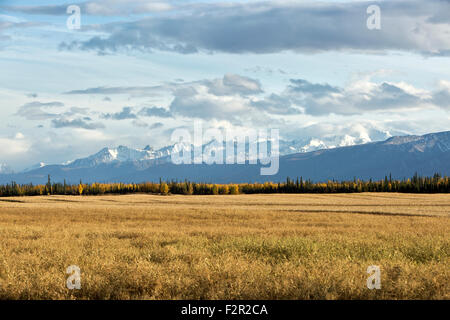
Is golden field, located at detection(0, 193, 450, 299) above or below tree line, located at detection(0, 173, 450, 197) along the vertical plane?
above

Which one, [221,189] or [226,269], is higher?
[226,269]

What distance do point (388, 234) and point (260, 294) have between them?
16.8 metres

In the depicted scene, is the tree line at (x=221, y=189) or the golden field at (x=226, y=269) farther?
the tree line at (x=221, y=189)

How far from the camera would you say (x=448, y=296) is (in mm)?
12914

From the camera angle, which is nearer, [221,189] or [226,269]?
[226,269]

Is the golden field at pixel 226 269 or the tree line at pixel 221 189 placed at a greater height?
the golden field at pixel 226 269

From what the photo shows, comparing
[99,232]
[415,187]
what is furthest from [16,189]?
[99,232]

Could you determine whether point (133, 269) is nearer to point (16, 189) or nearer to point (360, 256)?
point (360, 256)

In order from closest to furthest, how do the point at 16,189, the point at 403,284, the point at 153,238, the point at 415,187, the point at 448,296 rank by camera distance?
the point at 448,296 → the point at 403,284 → the point at 153,238 → the point at 415,187 → the point at 16,189

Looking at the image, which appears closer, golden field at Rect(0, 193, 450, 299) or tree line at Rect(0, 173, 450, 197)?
golden field at Rect(0, 193, 450, 299)
